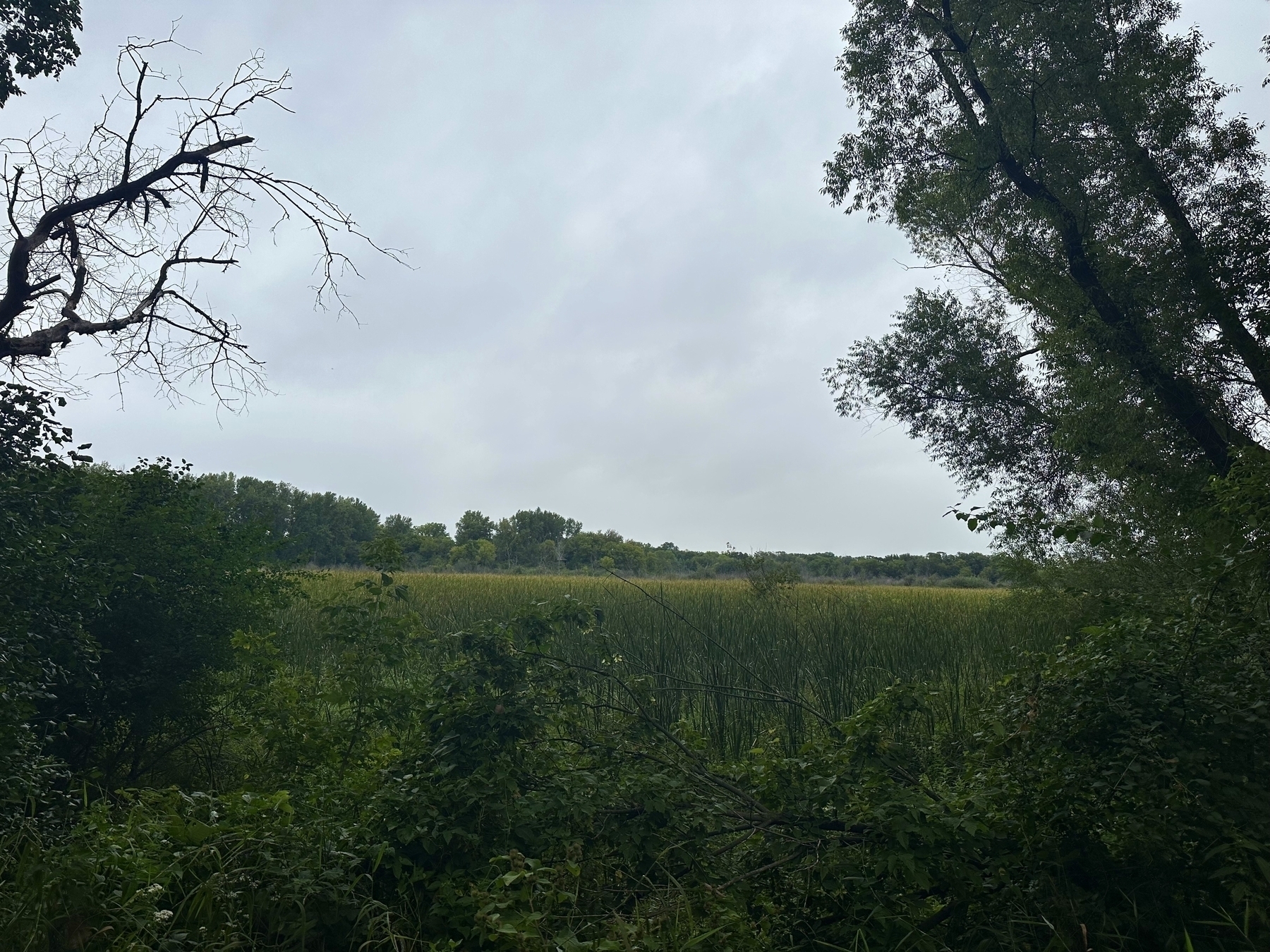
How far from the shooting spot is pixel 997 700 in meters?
4.57

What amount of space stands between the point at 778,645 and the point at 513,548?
69465mm

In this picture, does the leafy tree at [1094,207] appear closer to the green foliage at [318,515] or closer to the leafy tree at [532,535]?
the green foliage at [318,515]

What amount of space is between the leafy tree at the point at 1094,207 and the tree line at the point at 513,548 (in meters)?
36.2

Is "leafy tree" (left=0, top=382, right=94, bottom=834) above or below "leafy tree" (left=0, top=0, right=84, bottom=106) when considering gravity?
below

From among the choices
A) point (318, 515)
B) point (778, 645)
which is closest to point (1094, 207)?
point (778, 645)

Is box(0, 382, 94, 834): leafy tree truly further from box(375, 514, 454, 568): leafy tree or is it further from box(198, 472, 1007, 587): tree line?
box(375, 514, 454, 568): leafy tree

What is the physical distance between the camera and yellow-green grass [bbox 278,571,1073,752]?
7.69 m

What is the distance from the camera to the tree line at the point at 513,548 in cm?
5366

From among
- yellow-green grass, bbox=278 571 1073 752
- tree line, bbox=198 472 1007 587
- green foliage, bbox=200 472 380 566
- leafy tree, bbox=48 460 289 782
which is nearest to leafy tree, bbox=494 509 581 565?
tree line, bbox=198 472 1007 587

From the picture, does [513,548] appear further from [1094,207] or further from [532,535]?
[1094,207]

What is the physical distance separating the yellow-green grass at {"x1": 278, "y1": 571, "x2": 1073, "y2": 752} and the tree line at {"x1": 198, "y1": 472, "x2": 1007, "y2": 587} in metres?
33.2

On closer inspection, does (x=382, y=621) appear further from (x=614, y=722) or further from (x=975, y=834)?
(x=975, y=834)

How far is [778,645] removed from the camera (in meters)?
10.6

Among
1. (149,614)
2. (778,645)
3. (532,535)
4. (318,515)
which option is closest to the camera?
(149,614)
